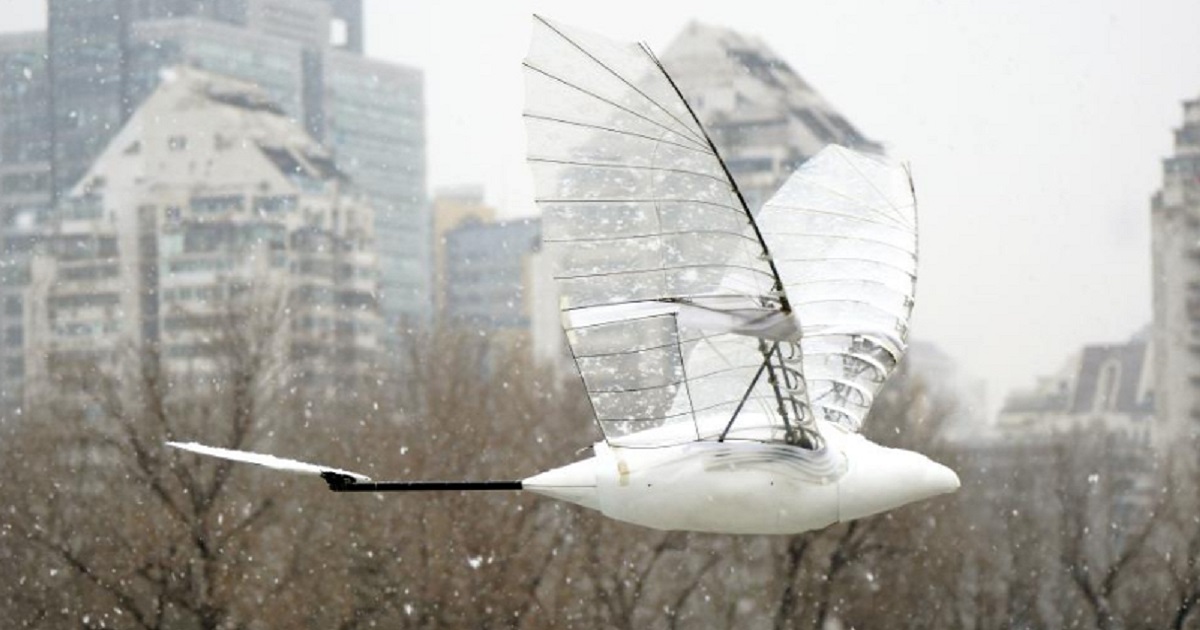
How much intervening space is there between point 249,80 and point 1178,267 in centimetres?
6419

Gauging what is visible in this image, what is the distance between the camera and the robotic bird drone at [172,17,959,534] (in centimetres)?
1795

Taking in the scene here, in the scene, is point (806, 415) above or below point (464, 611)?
above

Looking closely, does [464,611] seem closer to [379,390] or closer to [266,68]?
[379,390]

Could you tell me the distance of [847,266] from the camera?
72.2 feet

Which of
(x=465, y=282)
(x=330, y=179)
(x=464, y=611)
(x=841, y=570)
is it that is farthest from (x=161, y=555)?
(x=465, y=282)

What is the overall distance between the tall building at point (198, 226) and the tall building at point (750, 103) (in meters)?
17.8

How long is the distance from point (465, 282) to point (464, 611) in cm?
12680

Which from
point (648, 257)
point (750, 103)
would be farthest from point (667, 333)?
point (750, 103)

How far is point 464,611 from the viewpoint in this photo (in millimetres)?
47750

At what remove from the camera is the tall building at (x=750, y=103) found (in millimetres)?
127812

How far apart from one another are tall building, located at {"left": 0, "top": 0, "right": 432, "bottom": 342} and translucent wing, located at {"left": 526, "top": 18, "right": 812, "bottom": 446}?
433ft

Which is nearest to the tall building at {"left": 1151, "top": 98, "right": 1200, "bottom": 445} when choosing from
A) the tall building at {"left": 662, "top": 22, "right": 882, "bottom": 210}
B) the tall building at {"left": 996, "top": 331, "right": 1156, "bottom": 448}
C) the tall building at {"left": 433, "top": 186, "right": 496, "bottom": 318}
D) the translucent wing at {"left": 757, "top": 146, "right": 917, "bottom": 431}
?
the tall building at {"left": 996, "top": 331, "right": 1156, "bottom": 448}

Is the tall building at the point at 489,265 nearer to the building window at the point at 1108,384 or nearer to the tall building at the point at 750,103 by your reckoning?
the tall building at the point at 750,103

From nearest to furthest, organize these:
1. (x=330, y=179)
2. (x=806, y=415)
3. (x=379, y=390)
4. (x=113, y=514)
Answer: (x=806, y=415) < (x=113, y=514) < (x=379, y=390) < (x=330, y=179)
